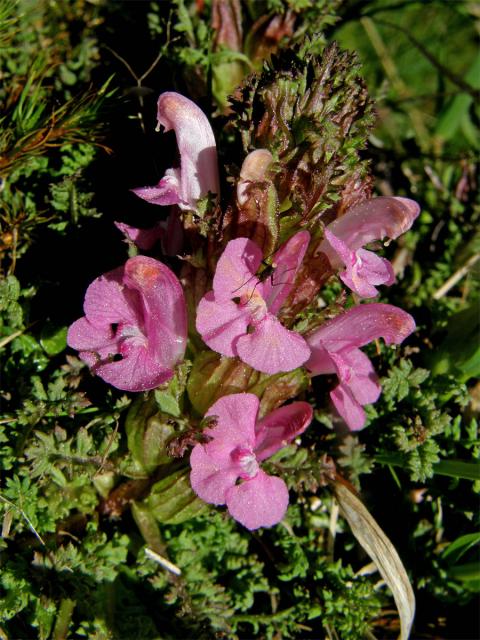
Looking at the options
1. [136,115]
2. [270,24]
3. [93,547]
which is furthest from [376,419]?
[270,24]

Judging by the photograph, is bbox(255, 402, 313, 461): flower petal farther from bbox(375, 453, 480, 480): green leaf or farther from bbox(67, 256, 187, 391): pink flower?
bbox(375, 453, 480, 480): green leaf

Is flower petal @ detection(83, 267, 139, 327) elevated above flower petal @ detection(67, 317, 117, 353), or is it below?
above

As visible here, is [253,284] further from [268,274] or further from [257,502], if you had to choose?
[257,502]

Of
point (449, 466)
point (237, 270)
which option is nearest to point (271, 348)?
point (237, 270)

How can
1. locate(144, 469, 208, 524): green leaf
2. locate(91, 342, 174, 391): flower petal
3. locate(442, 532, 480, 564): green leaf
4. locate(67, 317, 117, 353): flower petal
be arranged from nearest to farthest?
locate(91, 342, 174, 391): flower petal < locate(67, 317, 117, 353): flower petal < locate(144, 469, 208, 524): green leaf < locate(442, 532, 480, 564): green leaf

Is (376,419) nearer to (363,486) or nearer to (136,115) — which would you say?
(363,486)

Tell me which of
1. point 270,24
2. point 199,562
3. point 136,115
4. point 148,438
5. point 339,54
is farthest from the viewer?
point 270,24

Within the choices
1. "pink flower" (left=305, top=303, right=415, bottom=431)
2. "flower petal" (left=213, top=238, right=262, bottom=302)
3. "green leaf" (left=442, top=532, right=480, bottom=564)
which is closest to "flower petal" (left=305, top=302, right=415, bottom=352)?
"pink flower" (left=305, top=303, right=415, bottom=431)
